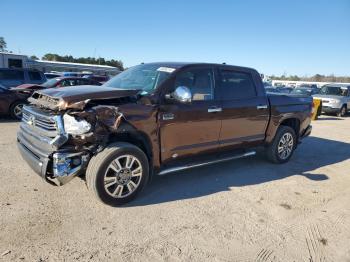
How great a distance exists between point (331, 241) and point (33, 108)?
426 cm

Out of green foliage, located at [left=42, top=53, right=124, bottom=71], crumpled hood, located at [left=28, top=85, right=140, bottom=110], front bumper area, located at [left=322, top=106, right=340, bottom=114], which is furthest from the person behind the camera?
green foliage, located at [left=42, top=53, right=124, bottom=71]

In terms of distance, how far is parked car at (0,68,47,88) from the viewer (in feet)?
46.2

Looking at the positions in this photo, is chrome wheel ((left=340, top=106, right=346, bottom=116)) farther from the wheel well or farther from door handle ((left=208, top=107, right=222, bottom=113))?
door handle ((left=208, top=107, right=222, bottom=113))

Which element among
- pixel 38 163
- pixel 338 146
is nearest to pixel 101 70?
pixel 338 146

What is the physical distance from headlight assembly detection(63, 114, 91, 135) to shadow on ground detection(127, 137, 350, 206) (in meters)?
1.21

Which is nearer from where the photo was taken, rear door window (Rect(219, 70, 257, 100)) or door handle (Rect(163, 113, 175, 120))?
door handle (Rect(163, 113, 175, 120))

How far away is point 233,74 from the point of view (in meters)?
5.75

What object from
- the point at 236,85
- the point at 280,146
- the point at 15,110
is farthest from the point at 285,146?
the point at 15,110

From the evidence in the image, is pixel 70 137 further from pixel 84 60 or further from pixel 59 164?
pixel 84 60

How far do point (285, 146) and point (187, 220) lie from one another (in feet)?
11.8

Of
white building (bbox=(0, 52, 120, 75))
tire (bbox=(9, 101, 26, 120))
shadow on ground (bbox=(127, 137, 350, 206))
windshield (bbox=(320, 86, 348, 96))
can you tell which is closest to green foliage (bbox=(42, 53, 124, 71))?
white building (bbox=(0, 52, 120, 75))

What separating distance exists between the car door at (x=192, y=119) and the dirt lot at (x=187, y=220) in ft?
2.15

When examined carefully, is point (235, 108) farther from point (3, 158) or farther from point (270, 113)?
point (3, 158)

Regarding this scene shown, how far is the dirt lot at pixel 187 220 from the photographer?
338 centimetres
